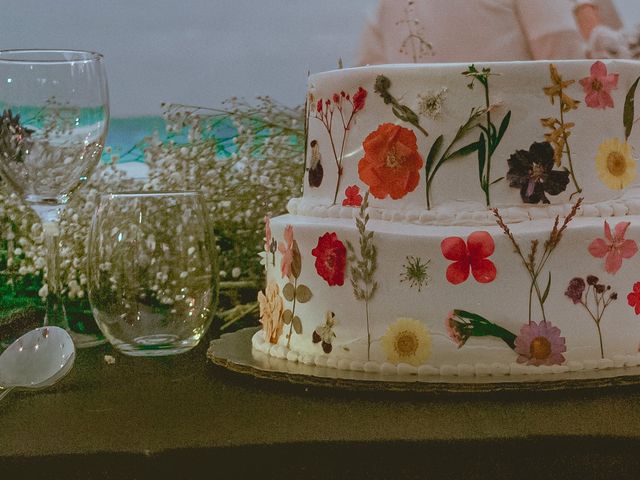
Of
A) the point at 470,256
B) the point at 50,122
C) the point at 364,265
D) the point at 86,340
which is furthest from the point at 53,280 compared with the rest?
the point at 470,256

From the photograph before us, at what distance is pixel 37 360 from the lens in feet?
2.84

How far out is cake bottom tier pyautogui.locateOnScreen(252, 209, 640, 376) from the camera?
803mm

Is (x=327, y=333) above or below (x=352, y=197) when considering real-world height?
below

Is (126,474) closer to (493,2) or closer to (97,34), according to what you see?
(493,2)

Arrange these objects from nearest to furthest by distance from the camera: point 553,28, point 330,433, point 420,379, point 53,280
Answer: point 330,433 < point 420,379 < point 53,280 < point 553,28

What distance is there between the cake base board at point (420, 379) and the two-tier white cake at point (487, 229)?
0.02 meters

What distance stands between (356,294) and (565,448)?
0.93 feet

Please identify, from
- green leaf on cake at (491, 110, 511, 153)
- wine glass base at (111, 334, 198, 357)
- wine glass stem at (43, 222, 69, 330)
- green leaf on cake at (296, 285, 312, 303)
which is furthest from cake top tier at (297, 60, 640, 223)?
wine glass stem at (43, 222, 69, 330)

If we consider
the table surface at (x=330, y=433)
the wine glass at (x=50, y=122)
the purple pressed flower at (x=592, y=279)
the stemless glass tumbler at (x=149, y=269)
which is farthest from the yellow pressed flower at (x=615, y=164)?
the wine glass at (x=50, y=122)

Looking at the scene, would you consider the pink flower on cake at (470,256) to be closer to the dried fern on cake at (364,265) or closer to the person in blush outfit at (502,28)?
the dried fern on cake at (364,265)

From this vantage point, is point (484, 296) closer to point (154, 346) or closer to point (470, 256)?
point (470, 256)

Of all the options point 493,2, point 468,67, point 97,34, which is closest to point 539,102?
point 468,67

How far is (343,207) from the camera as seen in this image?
2.91 ft

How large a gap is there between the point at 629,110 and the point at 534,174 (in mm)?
152
